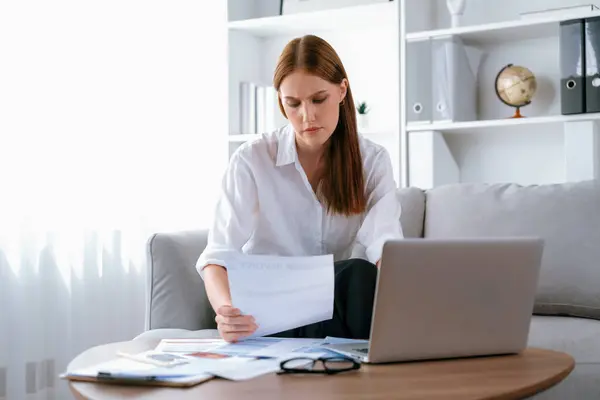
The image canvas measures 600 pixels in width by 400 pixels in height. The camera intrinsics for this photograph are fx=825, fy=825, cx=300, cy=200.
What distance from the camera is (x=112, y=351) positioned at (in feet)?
4.42

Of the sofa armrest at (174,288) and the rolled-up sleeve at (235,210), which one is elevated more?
the rolled-up sleeve at (235,210)

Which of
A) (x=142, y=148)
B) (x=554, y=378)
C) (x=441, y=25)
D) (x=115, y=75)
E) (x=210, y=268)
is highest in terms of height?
(x=441, y=25)

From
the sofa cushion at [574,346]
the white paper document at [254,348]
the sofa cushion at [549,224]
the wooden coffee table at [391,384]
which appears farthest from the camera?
the sofa cushion at [549,224]

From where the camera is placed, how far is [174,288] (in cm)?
202

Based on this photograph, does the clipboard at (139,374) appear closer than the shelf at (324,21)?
Yes

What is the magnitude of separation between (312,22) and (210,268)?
1.80m

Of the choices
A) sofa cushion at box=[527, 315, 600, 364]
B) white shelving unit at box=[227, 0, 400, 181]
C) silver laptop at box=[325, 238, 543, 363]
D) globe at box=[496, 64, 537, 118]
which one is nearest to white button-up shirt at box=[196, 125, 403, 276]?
sofa cushion at box=[527, 315, 600, 364]

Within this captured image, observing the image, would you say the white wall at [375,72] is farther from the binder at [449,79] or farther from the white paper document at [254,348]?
the white paper document at [254,348]

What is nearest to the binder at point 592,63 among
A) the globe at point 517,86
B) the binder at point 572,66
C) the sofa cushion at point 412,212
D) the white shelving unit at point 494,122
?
the binder at point 572,66

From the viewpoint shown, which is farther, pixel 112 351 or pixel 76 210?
pixel 76 210

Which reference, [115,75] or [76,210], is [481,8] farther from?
[76,210]

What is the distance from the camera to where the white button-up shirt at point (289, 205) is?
184cm

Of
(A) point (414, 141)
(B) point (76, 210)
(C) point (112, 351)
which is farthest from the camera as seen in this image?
(A) point (414, 141)

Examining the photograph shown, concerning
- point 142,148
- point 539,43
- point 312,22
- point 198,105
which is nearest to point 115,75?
point 142,148
